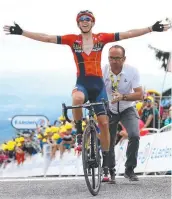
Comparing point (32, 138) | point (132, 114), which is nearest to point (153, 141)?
point (132, 114)

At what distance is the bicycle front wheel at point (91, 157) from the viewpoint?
804cm

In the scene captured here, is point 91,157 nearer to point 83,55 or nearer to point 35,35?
point 83,55

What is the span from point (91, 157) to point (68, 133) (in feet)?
34.3

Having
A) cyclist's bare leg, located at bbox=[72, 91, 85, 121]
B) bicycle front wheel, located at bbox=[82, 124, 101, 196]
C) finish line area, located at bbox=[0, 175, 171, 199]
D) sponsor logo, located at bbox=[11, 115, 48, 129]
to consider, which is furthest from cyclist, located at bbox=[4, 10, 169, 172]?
sponsor logo, located at bbox=[11, 115, 48, 129]

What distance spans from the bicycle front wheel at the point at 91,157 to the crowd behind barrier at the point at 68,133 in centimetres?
31

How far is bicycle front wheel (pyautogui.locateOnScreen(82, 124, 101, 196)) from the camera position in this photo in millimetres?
8039

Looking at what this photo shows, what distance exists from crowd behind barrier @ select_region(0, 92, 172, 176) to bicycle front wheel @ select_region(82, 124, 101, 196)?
314 mm

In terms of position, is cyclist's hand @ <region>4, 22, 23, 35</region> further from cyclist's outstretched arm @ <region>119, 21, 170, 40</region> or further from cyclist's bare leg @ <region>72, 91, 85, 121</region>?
cyclist's outstretched arm @ <region>119, 21, 170, 40</region>

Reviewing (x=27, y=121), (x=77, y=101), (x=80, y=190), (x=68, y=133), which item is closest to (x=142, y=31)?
(x=77, y=101)

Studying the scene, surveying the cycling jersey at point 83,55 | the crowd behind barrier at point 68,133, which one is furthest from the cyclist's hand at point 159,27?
the crowd behind barrier at point 68,133

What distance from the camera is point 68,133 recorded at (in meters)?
18.7

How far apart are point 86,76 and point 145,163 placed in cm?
546

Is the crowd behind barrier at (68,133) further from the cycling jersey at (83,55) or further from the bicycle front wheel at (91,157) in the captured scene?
the cycling jersey at (83,55)

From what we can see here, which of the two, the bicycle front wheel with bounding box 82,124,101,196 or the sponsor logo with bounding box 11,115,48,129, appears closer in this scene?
the bicycle front wheel with bounding box 82,124,101,196
